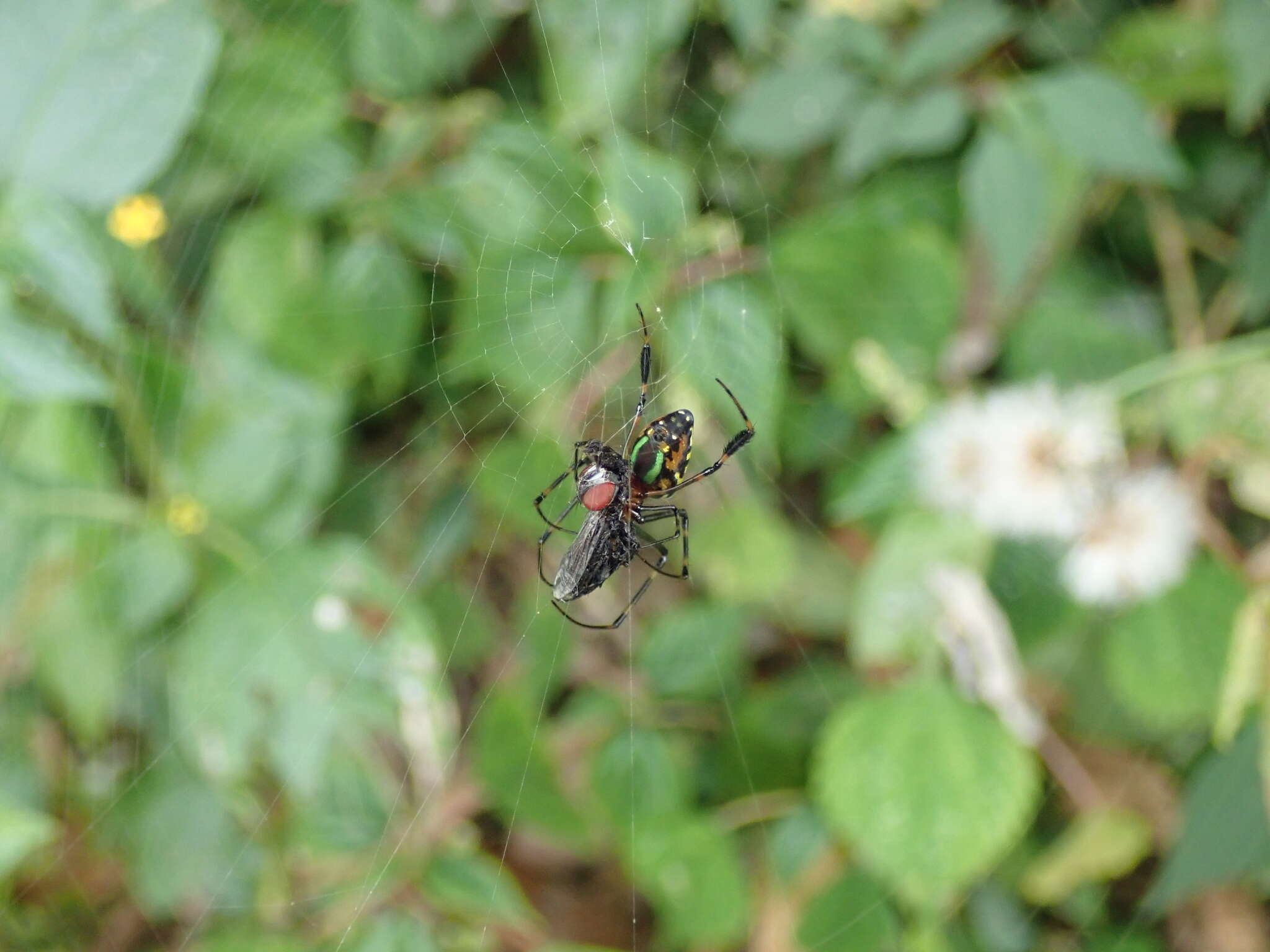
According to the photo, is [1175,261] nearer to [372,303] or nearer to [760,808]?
[760,808]

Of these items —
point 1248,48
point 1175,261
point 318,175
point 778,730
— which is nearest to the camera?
point 1248,48

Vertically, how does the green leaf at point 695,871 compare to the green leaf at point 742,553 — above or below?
below

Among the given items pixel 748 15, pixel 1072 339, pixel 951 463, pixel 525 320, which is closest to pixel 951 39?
pixel 748 15

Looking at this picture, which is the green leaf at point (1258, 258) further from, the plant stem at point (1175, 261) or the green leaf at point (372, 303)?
the green leaf at point (372, 303)

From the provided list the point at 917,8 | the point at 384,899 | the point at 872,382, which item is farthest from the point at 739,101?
the point at 384,899

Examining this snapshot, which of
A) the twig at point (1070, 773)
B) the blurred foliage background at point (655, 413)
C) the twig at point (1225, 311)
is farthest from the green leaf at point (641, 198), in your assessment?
the twig at point (1070, 773)

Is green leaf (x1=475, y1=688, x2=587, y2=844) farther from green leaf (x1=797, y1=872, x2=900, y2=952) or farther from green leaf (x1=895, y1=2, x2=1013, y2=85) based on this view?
green leaf (x1=895, y1=2, x2=1013, y2=85)

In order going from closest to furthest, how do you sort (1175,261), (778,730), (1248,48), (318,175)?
(1248,48)
(318,175)
(1175,261)
(778,730)
